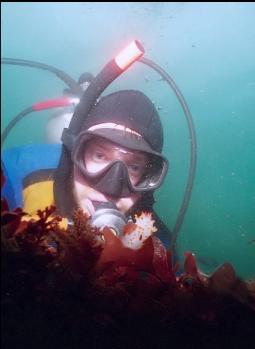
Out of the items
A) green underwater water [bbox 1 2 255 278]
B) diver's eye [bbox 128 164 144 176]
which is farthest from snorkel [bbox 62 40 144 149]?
green underwater water [bbox 1 2 255 278]

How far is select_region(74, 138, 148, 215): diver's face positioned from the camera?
3835mm

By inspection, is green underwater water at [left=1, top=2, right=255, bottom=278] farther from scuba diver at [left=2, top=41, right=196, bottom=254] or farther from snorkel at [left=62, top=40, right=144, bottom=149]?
snorkel at [left=62, top=40, right=144, bottom=149]

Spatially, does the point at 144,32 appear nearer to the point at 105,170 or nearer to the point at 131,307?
the point at 105,170

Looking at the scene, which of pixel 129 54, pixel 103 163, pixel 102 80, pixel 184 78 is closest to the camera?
pixel 129 54

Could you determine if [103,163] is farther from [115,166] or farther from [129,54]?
[129,54]

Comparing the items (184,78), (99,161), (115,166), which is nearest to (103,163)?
(99,161)

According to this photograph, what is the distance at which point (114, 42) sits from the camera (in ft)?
111

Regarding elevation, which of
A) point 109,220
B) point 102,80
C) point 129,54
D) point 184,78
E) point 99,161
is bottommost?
point 109,220

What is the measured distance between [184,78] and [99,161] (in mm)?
45039

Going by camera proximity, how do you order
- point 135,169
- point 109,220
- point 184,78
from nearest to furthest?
point 109,220
point 135,169
point 184,78

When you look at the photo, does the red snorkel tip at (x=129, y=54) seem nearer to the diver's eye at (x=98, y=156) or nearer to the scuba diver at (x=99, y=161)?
the scuba diver at (x=99, y=161)

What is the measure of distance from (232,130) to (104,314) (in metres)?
57.4

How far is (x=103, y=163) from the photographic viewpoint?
404cm

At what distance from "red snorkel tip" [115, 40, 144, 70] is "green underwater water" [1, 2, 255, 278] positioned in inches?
642
